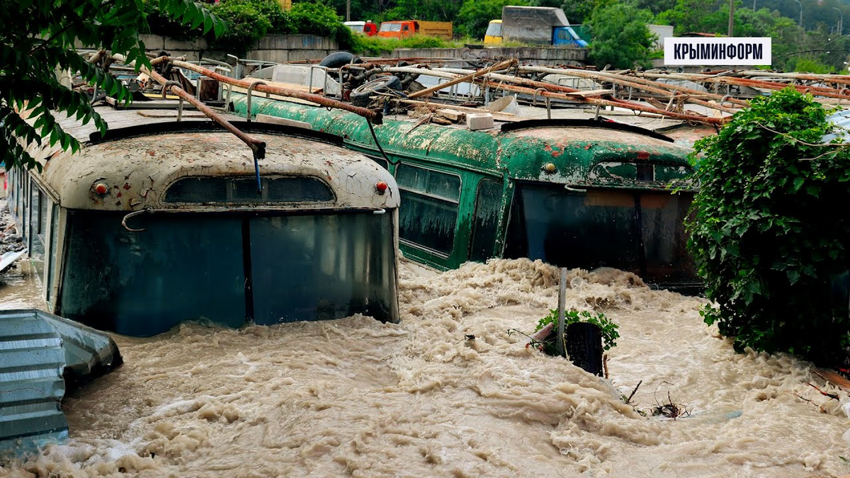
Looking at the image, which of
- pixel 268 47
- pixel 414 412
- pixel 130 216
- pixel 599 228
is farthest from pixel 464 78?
pixel 268 47

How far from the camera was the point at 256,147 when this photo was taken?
5797 millimetres

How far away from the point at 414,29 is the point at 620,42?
9.40 metres

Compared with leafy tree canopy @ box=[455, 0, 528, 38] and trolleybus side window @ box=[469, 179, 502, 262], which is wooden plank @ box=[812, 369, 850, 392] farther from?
leafy tree canopy @ box=[455, 0, 528, 38]

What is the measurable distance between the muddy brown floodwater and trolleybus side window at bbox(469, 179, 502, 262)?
6.76ft

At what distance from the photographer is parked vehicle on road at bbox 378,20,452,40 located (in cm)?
4175

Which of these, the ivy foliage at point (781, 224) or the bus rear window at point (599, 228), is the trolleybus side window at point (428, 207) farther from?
the ivy foliage at point (781, 224)

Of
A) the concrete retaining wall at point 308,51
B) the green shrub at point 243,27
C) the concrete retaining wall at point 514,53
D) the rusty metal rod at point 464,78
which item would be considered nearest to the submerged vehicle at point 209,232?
the rusty metal rod at point 464,78

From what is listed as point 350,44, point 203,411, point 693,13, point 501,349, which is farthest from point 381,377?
Answer: point 693,13

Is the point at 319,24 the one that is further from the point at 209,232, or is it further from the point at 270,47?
the point at 209,232

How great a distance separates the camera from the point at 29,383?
4770 mm

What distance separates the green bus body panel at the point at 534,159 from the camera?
914 centimetres

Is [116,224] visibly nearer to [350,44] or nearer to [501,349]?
[501,349]

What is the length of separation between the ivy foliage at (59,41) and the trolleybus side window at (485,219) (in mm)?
5158

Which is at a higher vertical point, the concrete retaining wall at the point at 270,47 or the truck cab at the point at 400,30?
the truck cab at the point at 400,30
